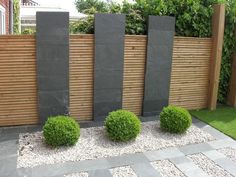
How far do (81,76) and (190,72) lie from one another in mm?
2933

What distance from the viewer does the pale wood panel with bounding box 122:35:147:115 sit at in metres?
6.60

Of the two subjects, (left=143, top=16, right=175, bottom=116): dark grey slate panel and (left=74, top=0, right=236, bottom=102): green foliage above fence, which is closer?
(left=143, top=16, right=175, bottom=116): dark grey slate panel

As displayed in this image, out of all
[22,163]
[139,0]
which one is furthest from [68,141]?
[139,0]

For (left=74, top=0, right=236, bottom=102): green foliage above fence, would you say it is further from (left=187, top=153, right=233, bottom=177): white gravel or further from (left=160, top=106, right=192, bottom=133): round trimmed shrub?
(left=187, top=153, right=233, bottom=177): white gravel

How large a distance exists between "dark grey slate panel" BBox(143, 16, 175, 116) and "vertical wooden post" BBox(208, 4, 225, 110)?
4.22ft

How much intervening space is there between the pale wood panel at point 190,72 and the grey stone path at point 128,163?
6.50 feet

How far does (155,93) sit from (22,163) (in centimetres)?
366

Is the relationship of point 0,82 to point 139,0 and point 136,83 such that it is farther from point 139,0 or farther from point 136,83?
point 139,0

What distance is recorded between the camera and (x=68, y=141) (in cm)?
507

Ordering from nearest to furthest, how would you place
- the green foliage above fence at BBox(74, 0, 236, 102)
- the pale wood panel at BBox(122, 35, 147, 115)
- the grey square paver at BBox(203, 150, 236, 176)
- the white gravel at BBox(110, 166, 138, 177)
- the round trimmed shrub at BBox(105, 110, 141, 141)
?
the white gravel at BBox(110, 166, 138, 177), the grey square paver at BBox(203, 150, 236, 176), the round trimmed shrub at BBox(105, 110, 141, 141), the pale wood panel at BBox(122, 35, 147, 115), the green foliage above fence at BBox(74, 0, 236, 102)

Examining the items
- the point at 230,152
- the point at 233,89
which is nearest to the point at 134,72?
the point at 230,152

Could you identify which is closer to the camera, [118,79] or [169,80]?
[118,79]

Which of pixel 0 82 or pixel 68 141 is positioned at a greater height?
pixel 0 82

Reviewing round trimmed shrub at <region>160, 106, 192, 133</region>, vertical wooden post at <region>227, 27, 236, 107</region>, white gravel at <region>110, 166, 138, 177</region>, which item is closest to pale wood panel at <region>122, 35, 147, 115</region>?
round trimmed shrub at <region>160, 106, 192, 133</region>
